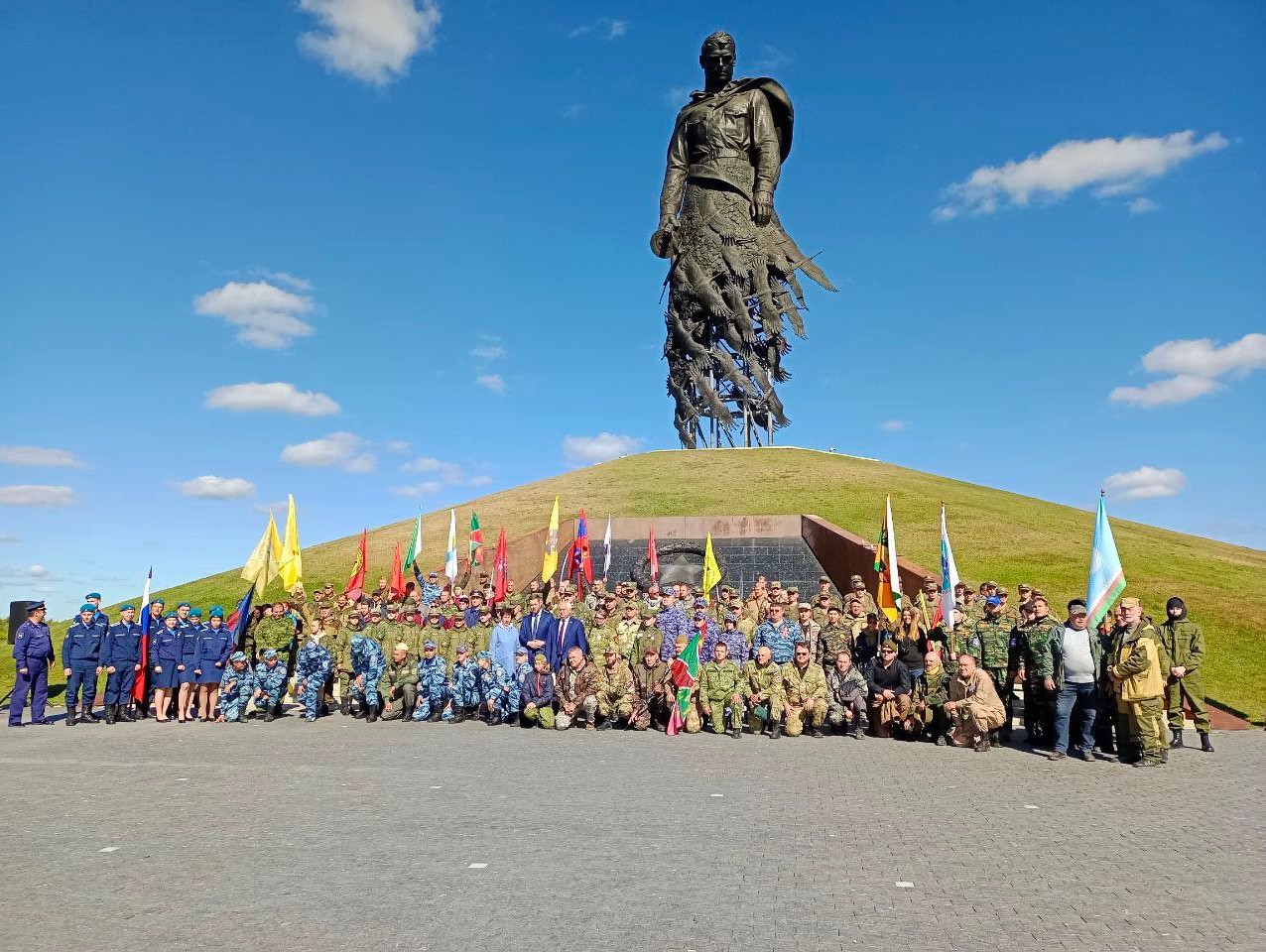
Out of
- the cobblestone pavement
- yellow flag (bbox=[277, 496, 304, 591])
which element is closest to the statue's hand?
yellow flag (bbox=[277, 496, 304, 591])

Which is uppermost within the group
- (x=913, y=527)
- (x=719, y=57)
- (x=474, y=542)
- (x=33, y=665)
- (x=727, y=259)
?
(x=719, y=57)

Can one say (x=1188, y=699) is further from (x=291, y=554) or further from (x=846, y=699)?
(x=291, y=554)

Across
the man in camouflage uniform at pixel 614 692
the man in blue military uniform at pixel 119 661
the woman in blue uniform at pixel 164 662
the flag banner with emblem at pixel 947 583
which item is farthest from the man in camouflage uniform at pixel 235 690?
the flag banner with emblem at pixel 947 583

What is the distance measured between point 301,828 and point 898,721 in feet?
23.0

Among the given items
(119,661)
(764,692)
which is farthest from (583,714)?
(119,661)

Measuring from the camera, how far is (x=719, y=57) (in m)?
40.7

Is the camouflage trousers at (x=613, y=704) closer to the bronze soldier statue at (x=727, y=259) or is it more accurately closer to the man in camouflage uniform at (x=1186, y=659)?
the man in camouflage uniform at (x=1186, y=659)

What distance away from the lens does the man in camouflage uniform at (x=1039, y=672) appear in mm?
10398

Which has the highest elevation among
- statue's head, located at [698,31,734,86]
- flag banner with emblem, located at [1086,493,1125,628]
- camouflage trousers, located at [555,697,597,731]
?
statue's head, located at [698,31,734,86]

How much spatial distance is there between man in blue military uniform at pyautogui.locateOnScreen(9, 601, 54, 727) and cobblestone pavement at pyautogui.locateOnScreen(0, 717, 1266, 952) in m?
2.96

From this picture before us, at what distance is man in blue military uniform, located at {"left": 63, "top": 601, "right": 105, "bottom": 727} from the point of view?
12703mm

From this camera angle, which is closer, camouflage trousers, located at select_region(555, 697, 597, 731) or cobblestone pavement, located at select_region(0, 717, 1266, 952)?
cobblestone pavement, located at select_region(0, 717, 1266, 952)

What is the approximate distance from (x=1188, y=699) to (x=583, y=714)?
693 cm

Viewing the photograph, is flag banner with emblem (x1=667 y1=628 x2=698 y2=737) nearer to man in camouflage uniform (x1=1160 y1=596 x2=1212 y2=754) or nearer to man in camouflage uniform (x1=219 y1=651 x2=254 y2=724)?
man in camouflage uniform (x1=1160 y1=596 x2=1212 y2=754)
